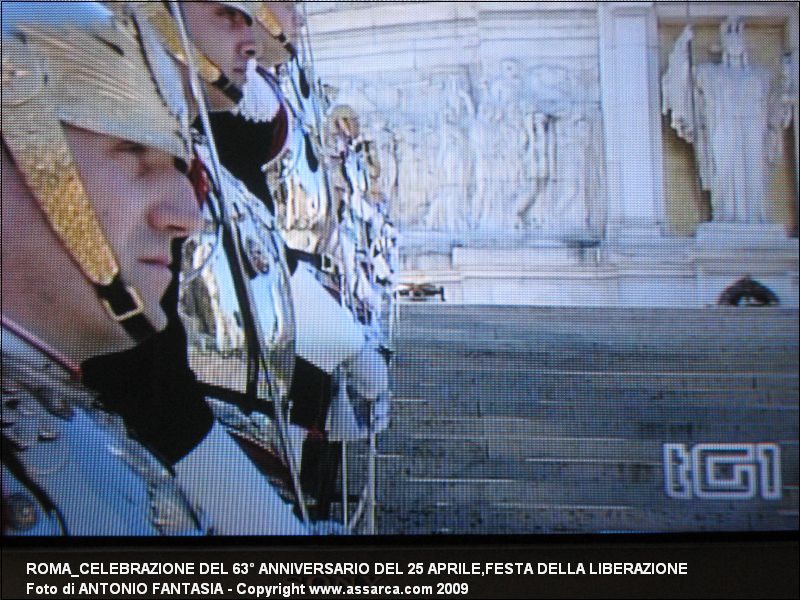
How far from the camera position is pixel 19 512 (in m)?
3.40

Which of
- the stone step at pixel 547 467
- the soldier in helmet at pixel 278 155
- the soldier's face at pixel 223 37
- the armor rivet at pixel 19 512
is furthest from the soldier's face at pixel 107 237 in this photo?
the stone step at pixel 547 467

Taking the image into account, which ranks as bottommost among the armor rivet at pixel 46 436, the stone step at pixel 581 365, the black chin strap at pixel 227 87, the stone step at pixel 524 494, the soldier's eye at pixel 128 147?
the stone step at pixel 524 494

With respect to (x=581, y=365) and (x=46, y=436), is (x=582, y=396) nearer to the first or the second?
(x=581, y=365)

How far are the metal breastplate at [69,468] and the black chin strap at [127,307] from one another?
0.26 meters

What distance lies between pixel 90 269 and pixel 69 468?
693 millimetres

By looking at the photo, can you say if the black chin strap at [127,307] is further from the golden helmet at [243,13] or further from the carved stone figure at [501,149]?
the carved stone figure at [501,149]

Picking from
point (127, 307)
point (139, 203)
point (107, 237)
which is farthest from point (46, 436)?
point (139, 203)

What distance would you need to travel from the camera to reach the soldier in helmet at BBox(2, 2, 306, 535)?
3.40 meters

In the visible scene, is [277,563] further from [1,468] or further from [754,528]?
[754,528]

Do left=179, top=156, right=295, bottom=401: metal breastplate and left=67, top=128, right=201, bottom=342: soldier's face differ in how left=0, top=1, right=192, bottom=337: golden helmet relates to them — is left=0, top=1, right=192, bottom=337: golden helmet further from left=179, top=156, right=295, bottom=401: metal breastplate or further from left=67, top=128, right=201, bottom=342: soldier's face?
left=179, top=156, right=295, bottom=401: metal breastplate

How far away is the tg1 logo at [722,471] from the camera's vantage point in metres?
3.41

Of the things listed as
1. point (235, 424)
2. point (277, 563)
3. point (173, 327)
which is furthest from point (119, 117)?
point (277, 563)

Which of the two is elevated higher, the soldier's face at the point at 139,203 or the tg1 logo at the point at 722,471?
the soldier's face at the point at 139,203

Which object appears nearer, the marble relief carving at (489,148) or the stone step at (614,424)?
the stone step at (614,424)
